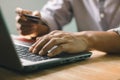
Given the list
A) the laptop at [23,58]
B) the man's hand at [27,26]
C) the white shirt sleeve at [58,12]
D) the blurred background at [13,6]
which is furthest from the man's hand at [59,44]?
the blurred background at [13,6]

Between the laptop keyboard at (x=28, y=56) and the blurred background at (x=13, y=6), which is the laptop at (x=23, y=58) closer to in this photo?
the laptop keyboard at (x=28, y=56)

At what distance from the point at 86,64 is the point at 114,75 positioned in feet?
0.36

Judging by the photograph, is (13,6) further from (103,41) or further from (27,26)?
(103,41)

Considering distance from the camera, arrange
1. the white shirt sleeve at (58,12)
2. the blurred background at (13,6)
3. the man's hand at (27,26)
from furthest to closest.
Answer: the blurred background at (13,6), the white shirt sleeve at (58,12), the man's hand at (27,26)

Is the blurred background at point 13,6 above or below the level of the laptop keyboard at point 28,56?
below

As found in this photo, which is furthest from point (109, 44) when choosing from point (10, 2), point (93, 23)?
point (10, 2)

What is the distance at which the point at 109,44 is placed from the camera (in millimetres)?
843

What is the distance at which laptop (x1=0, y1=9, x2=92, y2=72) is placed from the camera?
1.65 feet

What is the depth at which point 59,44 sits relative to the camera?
28.5 inches

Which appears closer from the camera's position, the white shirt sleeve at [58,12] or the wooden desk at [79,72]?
the wooden desk at [79,72]

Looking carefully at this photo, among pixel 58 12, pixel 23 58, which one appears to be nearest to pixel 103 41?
pixel 23 58

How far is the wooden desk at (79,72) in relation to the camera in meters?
0.59

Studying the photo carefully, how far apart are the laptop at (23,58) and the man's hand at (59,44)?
0.01 metres

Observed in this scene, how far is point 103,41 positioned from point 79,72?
9.3 inches
